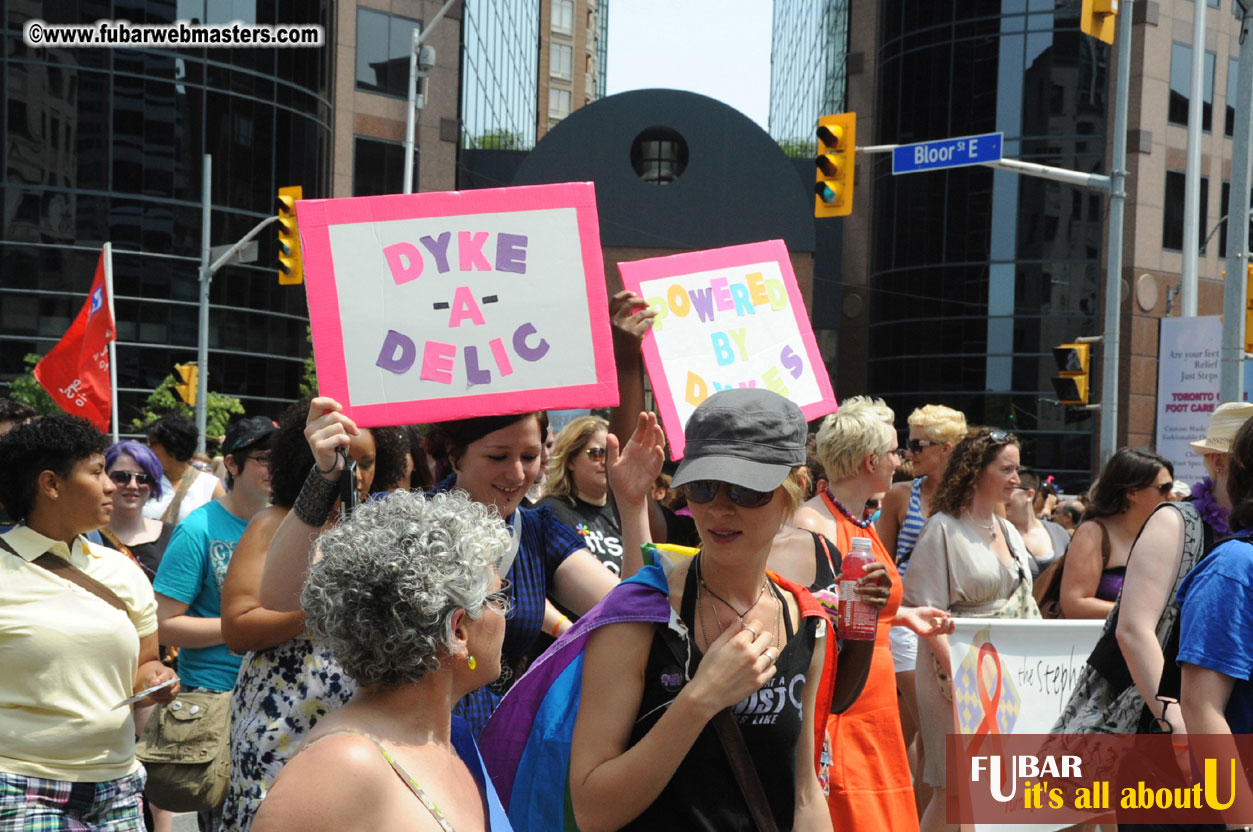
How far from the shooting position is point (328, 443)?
3.18m

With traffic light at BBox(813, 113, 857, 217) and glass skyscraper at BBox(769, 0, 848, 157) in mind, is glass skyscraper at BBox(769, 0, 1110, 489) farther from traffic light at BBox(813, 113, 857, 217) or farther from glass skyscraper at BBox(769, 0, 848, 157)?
traffic light at BBox(813, 113, 857, 217)

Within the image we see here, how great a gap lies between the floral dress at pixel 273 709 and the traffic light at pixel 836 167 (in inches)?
492

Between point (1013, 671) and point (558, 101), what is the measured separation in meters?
117

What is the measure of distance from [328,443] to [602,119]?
108 ft

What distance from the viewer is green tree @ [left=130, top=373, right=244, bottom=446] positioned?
31156mm

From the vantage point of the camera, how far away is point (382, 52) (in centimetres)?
4200

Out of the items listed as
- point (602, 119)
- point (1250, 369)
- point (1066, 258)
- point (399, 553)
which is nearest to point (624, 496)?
point (399, 553)

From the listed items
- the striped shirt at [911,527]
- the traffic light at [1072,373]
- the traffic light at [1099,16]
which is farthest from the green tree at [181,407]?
the striped shirt at [911,527]

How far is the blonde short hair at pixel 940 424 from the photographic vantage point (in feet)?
23.9

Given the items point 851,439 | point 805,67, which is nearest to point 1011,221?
point 805,67

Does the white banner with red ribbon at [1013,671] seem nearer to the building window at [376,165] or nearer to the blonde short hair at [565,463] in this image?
the blonde short hair at [565,463]

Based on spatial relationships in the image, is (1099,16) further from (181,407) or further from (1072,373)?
(181,407)

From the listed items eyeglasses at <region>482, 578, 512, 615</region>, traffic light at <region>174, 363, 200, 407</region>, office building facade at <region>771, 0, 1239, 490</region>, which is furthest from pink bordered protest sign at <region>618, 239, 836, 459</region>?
office building facade at <region>771, 0, 1239, 490</region>

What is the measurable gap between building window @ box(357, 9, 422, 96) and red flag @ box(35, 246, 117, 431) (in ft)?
104
